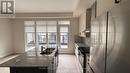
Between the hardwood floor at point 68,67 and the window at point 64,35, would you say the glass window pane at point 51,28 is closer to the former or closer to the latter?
the window at point 64,35

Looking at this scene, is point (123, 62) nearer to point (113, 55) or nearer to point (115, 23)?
point (113, 55)

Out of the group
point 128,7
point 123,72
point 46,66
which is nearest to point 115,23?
point 128,7

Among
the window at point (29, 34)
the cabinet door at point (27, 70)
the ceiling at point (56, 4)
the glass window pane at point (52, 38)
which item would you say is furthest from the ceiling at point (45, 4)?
the glass window pane at point (52, 38)

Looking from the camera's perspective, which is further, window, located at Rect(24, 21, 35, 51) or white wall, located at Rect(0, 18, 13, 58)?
window, located at Rect(24, 21, 35, 51)

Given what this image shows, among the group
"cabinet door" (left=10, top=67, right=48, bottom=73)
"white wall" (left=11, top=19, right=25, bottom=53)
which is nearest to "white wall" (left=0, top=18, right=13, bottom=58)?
"white wall" (left=11, top=19, right=25, bottom=53)

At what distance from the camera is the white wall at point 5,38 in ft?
25.2

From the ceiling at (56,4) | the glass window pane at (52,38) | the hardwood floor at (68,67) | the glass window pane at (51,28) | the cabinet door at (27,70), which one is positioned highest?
the ceiling at (56,4)

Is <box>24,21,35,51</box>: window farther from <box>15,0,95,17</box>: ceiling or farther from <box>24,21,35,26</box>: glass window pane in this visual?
<box>15,0,95,17</box>: ceiling

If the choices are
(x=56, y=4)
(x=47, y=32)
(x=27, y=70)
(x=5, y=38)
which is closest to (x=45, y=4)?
(x=56, y=4)

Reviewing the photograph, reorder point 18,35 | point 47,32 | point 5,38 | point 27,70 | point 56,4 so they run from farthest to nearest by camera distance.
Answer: point 47,32, point 18,35, point 5,38, point 56,4, point 27,70

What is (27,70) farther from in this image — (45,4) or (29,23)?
(29,23)

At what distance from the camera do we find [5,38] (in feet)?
26.7

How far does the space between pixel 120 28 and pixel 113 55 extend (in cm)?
24

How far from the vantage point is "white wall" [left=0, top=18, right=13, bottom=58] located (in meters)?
7.68
